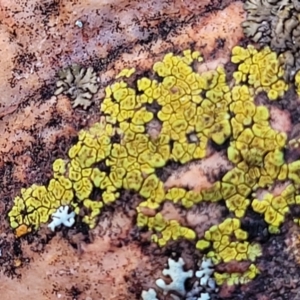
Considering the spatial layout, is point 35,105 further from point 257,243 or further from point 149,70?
point 257,243

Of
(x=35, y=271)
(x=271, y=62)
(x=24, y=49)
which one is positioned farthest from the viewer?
(x=24, y=49)

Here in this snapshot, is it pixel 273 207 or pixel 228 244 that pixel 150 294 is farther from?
pixel 273 207

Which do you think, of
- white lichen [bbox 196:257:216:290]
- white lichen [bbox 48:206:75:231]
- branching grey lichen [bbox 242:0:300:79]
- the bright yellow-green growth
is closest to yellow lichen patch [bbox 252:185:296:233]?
the bright yellow-green growth

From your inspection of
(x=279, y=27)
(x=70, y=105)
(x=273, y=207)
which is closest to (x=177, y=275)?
(x=273, y=207)

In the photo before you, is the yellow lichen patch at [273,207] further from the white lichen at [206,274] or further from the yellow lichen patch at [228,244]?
the white lichen at [206,274]

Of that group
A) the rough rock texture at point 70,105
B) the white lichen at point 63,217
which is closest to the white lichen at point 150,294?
the rough rock texture at point 70,105

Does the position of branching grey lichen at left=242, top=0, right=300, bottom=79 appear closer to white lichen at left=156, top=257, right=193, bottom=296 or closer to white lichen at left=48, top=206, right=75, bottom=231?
white lichen at left=156, top=257, right=193, bottom=296

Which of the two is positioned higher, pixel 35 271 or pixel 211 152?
pixel 211 152


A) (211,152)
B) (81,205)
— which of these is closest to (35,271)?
(81,205)
